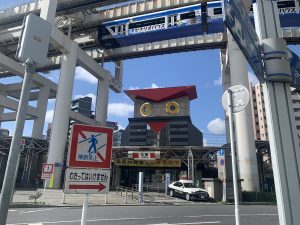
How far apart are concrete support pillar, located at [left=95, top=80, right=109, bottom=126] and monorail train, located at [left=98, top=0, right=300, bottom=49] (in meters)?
8.57

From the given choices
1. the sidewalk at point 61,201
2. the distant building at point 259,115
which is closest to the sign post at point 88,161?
the sidewalk at point 61,201

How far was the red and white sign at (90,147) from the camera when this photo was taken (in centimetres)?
364

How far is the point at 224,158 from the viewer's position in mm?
29984

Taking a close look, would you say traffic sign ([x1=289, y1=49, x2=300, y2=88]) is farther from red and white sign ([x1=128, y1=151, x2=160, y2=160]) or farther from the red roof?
the red roof

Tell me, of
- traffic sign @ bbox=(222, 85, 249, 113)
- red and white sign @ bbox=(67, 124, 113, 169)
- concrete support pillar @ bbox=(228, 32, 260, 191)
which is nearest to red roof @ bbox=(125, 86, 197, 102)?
concrete support pillar @ bbox=(228, 32, 260, 191)

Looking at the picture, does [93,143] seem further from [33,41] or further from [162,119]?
[162,119]

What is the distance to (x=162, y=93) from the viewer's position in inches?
2160

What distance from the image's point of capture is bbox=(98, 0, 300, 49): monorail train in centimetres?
3203

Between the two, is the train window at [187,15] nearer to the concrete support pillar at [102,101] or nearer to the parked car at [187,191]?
the concrete support pillar at [102,101]

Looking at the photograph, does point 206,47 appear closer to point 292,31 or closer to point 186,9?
point 186,9

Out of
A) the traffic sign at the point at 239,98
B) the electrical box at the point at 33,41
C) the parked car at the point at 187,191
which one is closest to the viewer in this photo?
the electrical box at the point at 33,41

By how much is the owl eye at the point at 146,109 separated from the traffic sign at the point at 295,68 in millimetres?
48513

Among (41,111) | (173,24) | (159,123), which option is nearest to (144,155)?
(173,24)

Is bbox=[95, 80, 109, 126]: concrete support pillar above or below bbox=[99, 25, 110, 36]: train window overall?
below
